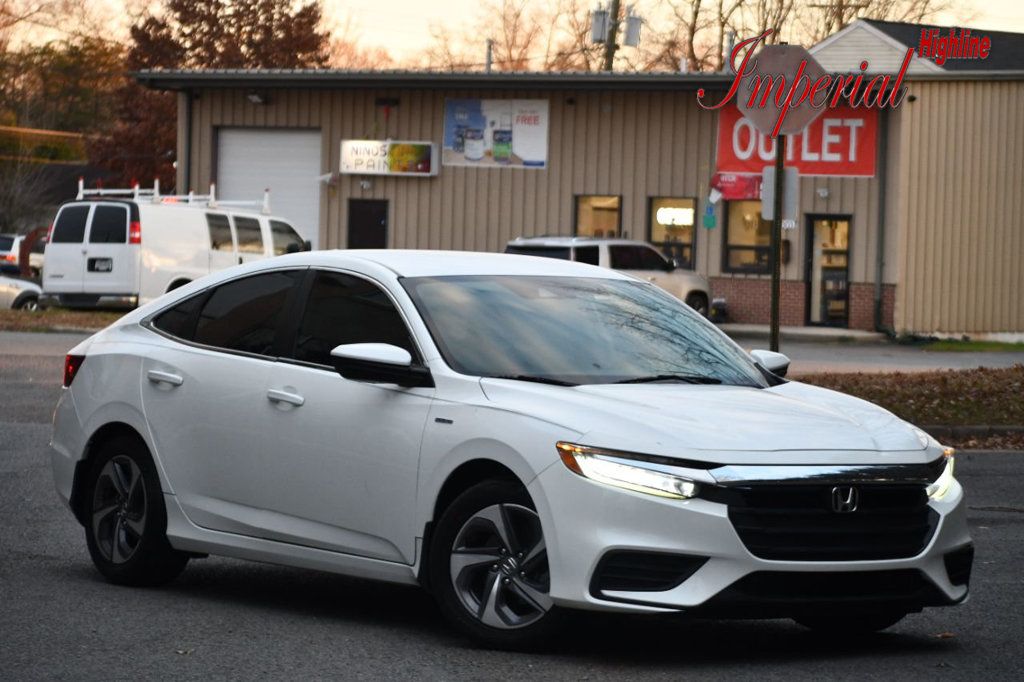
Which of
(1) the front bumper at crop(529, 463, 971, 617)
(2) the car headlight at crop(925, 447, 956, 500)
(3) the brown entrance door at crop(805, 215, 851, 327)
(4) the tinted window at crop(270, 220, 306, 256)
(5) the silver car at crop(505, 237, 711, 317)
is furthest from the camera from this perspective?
(3) the brown entrance door at crop(805, 215, 851, 327)

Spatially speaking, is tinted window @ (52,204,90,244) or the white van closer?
the white van

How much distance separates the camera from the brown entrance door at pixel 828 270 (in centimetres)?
3759

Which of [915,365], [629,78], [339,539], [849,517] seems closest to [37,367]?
[915,365]

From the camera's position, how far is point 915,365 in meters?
28.0

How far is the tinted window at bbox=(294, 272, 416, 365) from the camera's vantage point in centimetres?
727

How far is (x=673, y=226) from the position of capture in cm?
3947

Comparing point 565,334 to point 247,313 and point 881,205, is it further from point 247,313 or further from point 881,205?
point 881,205

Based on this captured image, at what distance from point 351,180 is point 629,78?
7704 millimetres

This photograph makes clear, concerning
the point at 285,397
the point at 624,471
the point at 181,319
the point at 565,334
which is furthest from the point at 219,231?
the point at 624,471

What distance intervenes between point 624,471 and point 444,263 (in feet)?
6.13

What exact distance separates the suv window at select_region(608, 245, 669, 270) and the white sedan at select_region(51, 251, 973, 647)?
25889mm

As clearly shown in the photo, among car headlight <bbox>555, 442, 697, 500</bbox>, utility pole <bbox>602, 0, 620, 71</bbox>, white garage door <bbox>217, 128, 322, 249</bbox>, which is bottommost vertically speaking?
car headlight <bbox>555, 442, 697, 500</bbox>

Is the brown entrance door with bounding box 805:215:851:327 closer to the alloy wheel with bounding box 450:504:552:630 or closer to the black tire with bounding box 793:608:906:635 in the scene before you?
the black tire with bounding box 793:608:906:635

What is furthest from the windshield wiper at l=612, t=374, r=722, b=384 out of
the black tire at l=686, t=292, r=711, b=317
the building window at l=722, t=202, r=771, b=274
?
the building window at l=722, t=202, r=771, b=274
